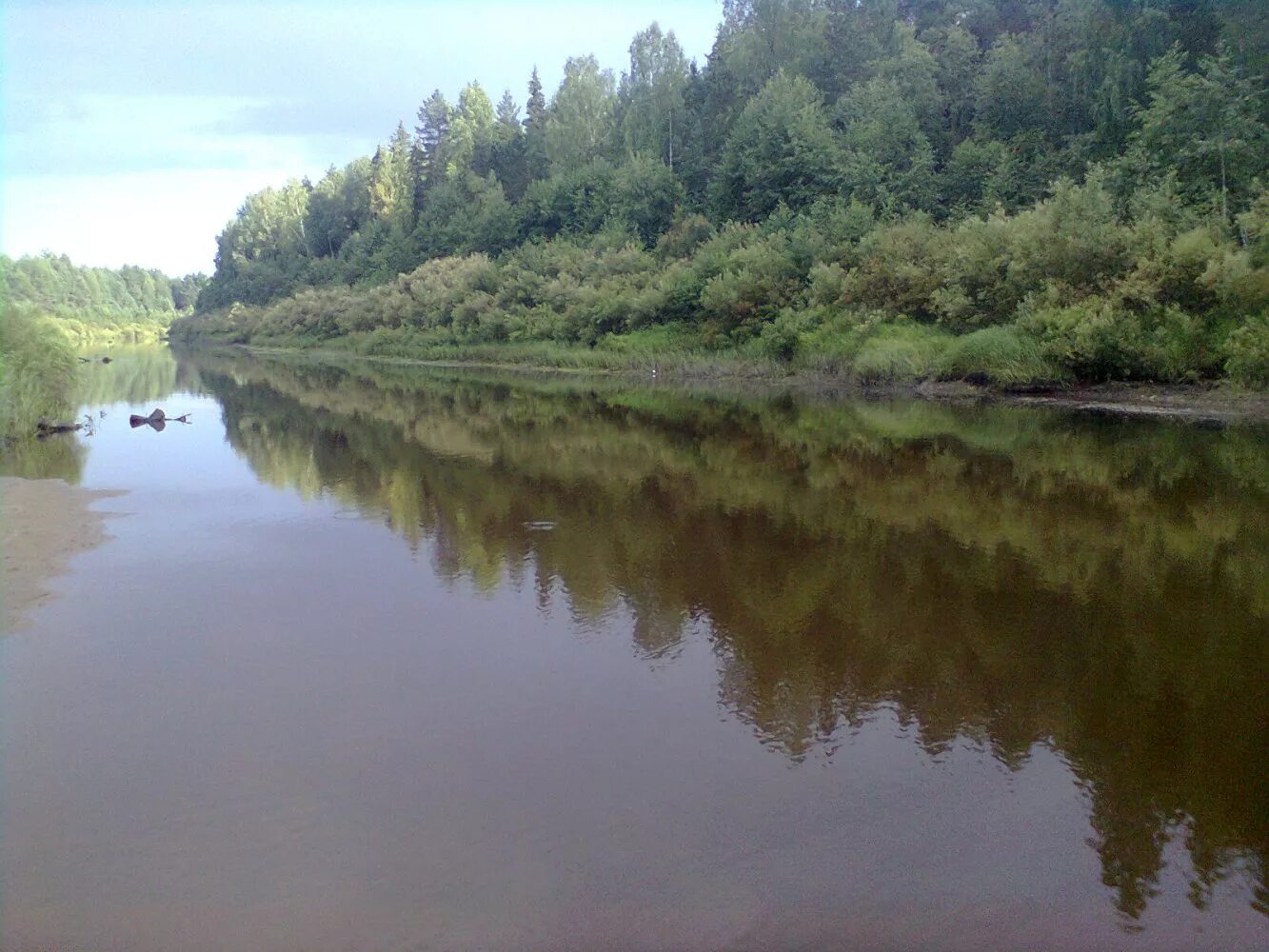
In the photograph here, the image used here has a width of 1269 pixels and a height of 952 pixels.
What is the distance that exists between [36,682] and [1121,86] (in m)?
41.7

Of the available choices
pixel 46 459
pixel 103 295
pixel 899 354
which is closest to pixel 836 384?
pixel 899 354

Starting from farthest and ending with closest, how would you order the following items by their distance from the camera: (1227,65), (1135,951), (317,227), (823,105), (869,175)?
(317,227) < (823,105) < (869,175) < (1227,65) < (1135,951)

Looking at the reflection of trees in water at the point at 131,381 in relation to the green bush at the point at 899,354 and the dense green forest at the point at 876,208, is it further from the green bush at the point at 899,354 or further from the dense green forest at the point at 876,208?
the green bush at the point at 899,354

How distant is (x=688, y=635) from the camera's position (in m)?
7.88

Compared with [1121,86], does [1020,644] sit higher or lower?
lower

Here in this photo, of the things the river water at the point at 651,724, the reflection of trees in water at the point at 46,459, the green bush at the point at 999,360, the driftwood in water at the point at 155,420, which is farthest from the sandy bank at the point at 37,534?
the green bush at the point at 999,360

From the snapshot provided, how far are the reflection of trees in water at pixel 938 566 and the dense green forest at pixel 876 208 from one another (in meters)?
6.13

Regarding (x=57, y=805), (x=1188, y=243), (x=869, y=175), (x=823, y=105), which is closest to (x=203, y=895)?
(x=57, y=805)

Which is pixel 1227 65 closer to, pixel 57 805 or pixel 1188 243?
pixel 1188 243

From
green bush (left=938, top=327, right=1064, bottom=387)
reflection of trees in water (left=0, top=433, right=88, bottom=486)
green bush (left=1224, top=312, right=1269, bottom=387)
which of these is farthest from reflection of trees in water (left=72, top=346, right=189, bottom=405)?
green bush (left=1224, top=312, right=1269, bottom=387)

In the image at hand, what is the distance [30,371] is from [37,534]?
36.9 feet

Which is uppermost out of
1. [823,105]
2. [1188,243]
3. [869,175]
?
[823,105]

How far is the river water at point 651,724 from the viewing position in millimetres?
A: 4375

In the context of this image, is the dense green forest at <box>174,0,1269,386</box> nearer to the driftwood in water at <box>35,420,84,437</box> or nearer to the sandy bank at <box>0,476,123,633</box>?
Result: the driftwood in water at <box>35,420,84,437</box>
